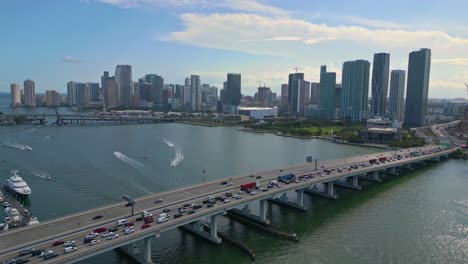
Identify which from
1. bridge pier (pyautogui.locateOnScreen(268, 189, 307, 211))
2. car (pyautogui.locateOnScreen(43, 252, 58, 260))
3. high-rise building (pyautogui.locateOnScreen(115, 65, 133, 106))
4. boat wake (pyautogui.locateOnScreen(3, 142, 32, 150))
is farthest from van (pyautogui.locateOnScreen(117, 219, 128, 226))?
high-rise building (pyautogui.locateOnScreen(115, 65, 133, 106))

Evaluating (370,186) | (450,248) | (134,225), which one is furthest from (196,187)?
A: (370,186)

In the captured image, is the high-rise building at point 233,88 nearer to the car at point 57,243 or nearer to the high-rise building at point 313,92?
the high-rise building at point 313,92

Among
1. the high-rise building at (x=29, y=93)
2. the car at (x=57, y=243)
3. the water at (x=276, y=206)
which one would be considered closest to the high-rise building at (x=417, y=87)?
the water at (x=276, y=206)

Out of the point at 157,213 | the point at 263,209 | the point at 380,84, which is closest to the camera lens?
the point at 157,213

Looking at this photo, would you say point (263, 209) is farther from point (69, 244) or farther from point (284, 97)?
point (284, 97)

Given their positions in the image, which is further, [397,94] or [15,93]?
[15,93]

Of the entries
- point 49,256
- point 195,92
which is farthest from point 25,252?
point 195,92

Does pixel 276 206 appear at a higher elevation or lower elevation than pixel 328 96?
lower
